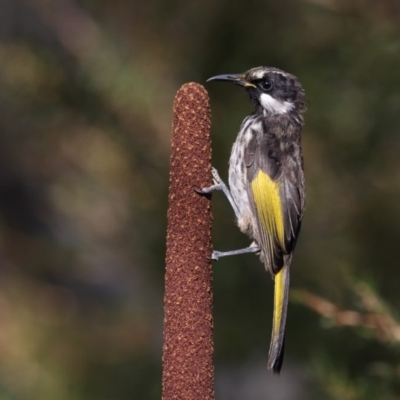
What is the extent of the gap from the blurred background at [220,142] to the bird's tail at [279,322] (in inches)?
44.4

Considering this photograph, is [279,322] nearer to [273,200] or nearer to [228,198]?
[228,198]

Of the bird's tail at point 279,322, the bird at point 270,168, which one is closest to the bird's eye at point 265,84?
the bird at point 270,168

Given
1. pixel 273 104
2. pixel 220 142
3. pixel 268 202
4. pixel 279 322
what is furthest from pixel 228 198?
pixel 220 142

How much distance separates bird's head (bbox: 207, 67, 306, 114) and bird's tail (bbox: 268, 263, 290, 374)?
4.10ft

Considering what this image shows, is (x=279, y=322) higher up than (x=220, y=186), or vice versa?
(x=220, y=186)

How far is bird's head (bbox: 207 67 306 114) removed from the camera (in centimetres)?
550

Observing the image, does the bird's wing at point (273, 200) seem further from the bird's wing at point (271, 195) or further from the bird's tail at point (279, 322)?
the bird's tail at point (279, 322)

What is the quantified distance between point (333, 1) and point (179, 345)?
3.77 metres

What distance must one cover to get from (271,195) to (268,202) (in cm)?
7

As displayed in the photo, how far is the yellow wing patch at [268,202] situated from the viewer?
5.06 m

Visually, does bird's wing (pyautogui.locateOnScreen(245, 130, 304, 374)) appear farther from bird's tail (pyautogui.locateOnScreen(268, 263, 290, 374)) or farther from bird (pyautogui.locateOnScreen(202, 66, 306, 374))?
bird's tail (pyautogui.locateOnScreen(268, 263, 290, 374))

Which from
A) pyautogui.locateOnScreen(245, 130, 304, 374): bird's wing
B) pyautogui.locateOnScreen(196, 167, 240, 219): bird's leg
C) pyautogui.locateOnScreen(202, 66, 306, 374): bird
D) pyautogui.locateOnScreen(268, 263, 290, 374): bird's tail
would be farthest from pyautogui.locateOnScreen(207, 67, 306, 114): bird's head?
pyautogui.locateOnScreen(268, 263, 290, 374): bird's tail

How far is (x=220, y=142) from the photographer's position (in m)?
6.20

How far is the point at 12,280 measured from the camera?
8812 millimetres
